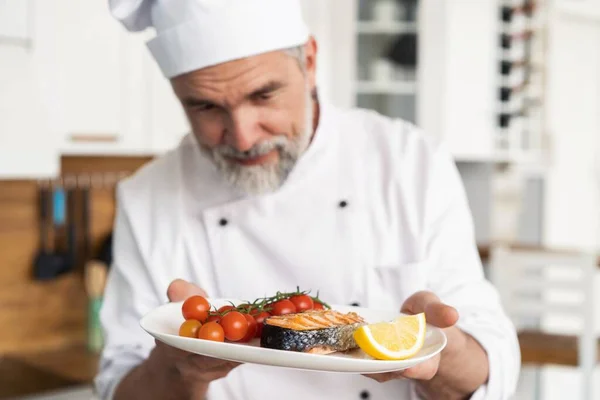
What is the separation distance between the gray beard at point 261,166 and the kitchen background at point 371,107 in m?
1.08

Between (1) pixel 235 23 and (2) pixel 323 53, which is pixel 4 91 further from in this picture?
(2) pixel 323 53

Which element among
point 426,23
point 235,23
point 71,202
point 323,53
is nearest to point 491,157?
point 426,23

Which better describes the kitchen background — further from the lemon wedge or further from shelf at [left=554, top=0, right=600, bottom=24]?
the lemon wedge

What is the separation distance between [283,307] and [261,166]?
29 cm

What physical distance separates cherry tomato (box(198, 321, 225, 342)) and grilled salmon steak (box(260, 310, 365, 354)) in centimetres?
7

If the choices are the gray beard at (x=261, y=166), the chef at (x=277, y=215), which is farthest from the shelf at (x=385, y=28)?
the gray beard at (x=261, y=166)

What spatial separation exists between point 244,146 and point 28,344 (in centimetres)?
177

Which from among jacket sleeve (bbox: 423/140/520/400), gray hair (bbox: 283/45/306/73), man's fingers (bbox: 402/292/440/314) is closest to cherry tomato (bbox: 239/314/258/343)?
man's fingers (bbox: 402/292/440/314)

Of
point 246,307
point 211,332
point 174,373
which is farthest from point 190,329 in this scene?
point 174,373

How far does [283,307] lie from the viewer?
3.53 feet

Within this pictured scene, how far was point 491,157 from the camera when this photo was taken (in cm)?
349

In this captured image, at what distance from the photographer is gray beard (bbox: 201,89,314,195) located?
4.09 feet

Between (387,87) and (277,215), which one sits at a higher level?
(387,87)

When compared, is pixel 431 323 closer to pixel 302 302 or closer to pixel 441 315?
pixel 441 315
